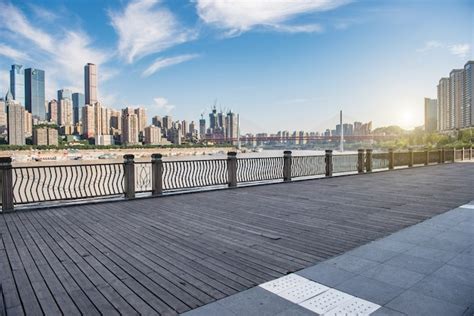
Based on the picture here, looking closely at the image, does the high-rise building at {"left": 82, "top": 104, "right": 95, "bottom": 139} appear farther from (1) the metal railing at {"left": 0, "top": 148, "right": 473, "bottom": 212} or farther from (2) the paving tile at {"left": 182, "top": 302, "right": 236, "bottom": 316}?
(2) the paving tile at {"left": 182, "top": 302, "right": 236, "bottom": 316}

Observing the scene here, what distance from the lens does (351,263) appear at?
3479 millimetres

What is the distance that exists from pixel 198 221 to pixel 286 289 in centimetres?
299

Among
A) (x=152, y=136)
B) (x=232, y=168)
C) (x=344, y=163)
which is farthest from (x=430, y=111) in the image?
(x=232, y=168)

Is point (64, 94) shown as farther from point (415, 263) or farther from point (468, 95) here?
point (415, 263)

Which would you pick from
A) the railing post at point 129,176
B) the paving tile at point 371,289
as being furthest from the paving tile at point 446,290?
the railing post at point 129,176

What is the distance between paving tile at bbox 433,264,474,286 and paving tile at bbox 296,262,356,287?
0.90 m

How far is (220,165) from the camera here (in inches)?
432

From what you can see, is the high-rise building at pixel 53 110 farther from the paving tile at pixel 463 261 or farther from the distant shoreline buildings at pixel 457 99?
the paving tile at pixel 463 261

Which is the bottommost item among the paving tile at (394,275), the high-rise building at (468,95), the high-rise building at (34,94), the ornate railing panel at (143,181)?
the paving tile at (394,275)

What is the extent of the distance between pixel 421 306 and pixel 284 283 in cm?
114

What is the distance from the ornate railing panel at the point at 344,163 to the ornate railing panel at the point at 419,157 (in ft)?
24.2

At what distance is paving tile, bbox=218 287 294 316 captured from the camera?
246cm

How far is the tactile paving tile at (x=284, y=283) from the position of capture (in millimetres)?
Result: 2863

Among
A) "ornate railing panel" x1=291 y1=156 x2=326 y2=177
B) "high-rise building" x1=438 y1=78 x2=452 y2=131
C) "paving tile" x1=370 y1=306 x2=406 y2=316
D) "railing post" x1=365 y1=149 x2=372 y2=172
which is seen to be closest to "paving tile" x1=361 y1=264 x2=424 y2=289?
"paving tile" x1=370 y1=306 x2=406 y2=316
